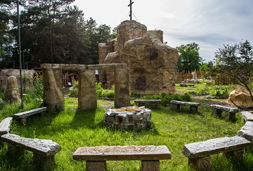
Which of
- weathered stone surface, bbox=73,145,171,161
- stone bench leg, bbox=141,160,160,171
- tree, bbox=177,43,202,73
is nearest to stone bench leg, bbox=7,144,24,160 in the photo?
weathered stone surface, bbox=73,145,171,161

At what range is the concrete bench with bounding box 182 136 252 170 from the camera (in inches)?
119

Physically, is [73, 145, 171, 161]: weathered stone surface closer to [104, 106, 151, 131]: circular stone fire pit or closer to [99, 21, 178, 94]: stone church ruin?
[104, 106, 151, 131]: circular stone fire pit

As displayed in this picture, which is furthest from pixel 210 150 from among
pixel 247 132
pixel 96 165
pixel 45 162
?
pixel 45 162

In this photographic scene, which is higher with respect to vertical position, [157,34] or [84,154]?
[157,34]

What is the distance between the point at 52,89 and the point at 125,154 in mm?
5673

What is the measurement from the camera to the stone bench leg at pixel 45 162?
319 cm

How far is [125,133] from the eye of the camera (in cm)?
536

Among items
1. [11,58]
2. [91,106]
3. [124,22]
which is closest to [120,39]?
[124,22]

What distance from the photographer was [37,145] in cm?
336

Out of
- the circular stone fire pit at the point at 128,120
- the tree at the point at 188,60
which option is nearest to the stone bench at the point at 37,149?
the circular stone fire pit at the point at 128,120

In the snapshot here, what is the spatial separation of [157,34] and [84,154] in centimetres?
1982

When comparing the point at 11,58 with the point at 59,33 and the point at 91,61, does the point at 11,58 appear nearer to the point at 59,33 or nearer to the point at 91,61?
the point at 59,33

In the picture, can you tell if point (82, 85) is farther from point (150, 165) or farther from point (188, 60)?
→ point (188, 60)

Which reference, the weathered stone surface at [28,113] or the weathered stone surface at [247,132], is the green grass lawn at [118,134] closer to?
the weathered stone surface at [28,113]
